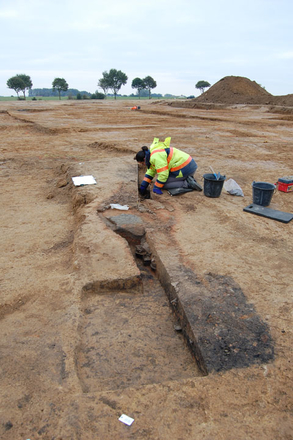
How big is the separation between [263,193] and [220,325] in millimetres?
3023

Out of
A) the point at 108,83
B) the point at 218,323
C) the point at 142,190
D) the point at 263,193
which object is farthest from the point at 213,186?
the point at 108,83

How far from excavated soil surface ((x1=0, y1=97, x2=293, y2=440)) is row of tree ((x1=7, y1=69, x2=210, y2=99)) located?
204 ft

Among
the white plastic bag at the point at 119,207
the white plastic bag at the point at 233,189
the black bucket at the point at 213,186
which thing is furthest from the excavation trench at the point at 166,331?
the white plastic bag at the point at 233,189

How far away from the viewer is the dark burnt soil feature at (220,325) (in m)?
2.11

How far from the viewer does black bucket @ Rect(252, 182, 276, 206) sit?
4749 millimetres

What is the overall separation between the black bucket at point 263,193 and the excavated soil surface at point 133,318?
9.6 inches

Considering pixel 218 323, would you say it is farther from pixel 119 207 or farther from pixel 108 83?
pixel 108 83

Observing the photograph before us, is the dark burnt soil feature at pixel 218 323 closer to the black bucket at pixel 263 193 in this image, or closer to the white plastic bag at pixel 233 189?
the black bucket at pixel 263 193

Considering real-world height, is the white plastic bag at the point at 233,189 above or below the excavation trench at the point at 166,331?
above

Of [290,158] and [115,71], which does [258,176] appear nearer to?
[290,158]

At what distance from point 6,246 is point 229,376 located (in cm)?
304

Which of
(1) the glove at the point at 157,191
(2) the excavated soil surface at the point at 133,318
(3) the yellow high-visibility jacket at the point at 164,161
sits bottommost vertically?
(2) the excavated soil surface at the point at 133,318

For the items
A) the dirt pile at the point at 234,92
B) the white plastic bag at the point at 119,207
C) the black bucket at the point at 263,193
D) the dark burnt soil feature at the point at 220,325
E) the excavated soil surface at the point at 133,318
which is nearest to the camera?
the excavated soil surface at the point at 133,318

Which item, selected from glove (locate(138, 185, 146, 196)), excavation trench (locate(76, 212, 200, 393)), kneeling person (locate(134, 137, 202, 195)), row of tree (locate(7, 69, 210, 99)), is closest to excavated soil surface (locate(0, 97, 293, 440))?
excavation trench (locate(76, 212, 200, 393))
